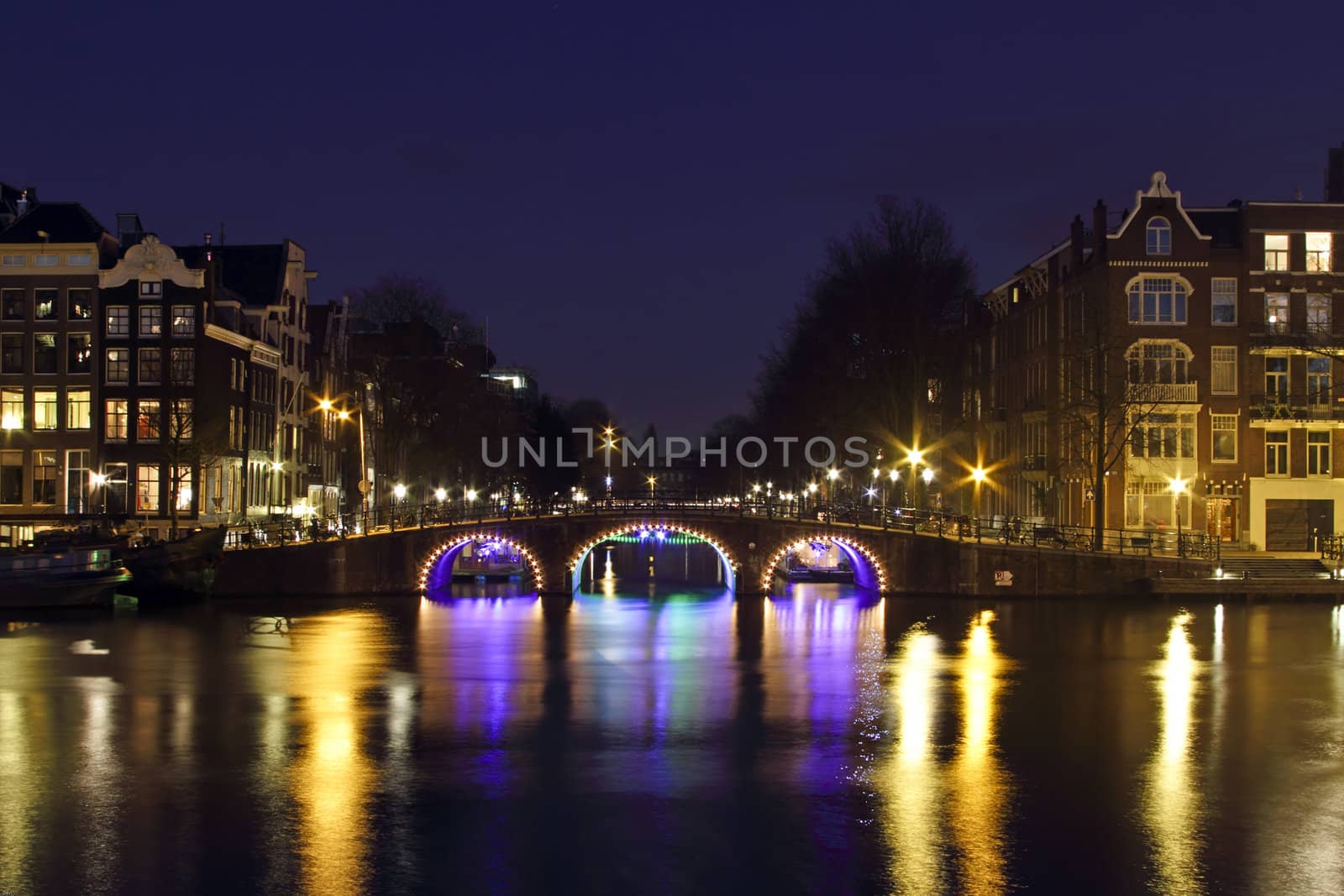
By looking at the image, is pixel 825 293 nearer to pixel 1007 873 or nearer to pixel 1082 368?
pixel 1082 368

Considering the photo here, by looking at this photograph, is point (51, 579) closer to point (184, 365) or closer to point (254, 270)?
point (184, 365)

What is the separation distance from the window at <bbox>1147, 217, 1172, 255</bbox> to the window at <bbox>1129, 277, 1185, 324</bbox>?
4.49ft

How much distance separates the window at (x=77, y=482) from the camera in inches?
2766

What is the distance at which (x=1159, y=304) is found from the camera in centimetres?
7044

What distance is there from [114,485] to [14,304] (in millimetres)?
9980

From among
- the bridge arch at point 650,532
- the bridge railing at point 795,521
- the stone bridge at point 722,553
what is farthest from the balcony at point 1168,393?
the bridge arch at point 650,532

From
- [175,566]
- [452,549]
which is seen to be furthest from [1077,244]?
[175,566]

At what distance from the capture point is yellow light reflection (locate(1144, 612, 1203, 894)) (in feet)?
63.3

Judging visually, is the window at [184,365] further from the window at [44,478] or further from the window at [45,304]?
the window at [44,478]

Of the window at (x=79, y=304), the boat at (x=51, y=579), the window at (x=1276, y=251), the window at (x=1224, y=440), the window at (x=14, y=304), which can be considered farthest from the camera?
the window at (x=14, y=304)

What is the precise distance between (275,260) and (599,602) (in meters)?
29.6

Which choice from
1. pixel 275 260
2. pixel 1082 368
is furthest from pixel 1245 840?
pixel 275 260

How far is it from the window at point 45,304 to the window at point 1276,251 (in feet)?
187

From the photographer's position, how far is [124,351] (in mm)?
71188
